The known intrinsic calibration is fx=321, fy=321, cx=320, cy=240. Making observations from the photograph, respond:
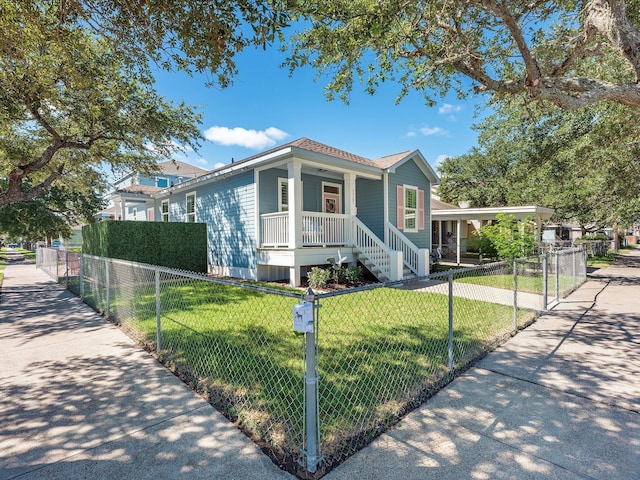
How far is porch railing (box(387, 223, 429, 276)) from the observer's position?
10.7 meters

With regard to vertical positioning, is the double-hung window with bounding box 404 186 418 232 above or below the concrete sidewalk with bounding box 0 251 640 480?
above

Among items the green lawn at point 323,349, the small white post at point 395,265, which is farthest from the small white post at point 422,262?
the green lawn at point 323,349

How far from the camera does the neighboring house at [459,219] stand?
1574 cm

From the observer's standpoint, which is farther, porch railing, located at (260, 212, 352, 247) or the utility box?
porch railing, located at (260, 212, 352, 247)

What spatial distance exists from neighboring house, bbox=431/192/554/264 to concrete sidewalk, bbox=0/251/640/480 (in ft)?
33.3

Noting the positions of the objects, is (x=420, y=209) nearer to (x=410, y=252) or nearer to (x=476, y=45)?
Answer: (x=410, y=252)

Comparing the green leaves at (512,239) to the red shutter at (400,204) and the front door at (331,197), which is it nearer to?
the red shutter at (400,204)

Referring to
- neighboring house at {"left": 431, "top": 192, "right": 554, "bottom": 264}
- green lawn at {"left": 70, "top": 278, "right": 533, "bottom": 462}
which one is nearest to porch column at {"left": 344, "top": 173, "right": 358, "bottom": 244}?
green lawn at {"left": 70, "top": 278, "right": 533, "bottom": 462}

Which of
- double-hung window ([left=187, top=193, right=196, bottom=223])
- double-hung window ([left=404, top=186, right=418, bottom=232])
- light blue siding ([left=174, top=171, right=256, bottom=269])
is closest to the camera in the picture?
light blue siding ([left=174, top=171, right=256, bottom=269])

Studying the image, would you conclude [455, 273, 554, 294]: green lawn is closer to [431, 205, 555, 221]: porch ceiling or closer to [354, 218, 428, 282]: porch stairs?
[354, 218, 428, 282]: porch stairs

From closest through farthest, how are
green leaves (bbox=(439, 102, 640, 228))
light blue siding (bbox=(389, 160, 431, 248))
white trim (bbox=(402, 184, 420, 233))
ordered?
green leaves (bbox=(439, 102, 640, 228))
light blue siding (bbox=(389, 160, 431, 248))
white trim (bbox=(402, 184, 420, 233))

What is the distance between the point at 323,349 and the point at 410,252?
756 cm

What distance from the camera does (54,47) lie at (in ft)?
17.2

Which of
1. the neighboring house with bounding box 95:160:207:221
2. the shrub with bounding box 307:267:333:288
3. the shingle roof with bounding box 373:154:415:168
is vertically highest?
the shingle roof with bounding box 373:154:415:168
